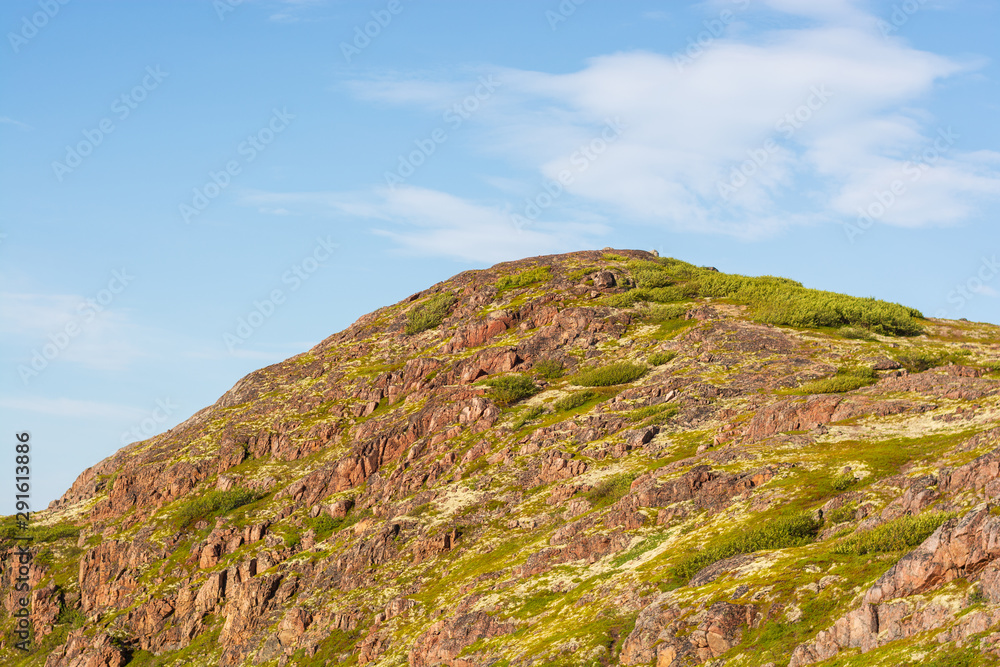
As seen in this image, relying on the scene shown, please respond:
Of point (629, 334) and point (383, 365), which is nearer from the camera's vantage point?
point (629, 334)

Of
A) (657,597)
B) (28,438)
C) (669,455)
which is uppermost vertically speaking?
(28,438)

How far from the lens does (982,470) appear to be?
59.5m

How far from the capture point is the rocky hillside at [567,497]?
56.9 metres

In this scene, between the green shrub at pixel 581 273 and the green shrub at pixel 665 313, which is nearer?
the green shrub at pixel 665 313

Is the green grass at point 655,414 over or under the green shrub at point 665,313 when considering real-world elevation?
under

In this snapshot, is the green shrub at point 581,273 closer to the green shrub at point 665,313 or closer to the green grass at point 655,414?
the green shrub at point 665,313

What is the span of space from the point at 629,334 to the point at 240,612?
65.5 m

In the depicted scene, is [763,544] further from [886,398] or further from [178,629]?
[178,629]

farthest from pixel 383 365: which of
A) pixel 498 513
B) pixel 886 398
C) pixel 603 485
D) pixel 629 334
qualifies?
pixel 886 398

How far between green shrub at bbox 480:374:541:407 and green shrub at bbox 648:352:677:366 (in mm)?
16053

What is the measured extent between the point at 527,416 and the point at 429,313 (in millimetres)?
43890

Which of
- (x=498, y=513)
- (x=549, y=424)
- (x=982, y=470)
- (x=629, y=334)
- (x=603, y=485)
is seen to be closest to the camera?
(x=982, y=470)

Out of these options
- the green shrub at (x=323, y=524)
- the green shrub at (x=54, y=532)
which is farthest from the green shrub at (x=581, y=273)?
the green shrub at (x=54, y=532)

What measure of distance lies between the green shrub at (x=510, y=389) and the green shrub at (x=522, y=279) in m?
32.9
